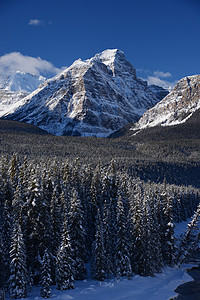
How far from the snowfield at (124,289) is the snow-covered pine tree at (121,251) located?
1.42 meters

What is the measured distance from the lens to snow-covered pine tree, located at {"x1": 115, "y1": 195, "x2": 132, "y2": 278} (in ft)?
141

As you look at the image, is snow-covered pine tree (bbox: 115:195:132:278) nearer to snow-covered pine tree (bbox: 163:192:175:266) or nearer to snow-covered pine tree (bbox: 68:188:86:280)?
snow-covered pine tree (bbox: 68:188:86:280)

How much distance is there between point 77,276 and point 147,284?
33.9 ft

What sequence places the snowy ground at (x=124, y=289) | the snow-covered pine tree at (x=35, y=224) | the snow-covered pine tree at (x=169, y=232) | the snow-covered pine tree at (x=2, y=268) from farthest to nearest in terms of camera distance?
the snow-covered pine tree at (x=169, y=232) → the snow-covered pine tree at (x=35, y=224) → the snowy ground at (x=124, y=289) → the snow-covered pine tree at (x=2, y=268)

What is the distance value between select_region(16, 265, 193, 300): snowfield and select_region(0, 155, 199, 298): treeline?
1.11m

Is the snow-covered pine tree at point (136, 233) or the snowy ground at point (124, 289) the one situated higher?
the snow-covered pine tree at point (136, 233)

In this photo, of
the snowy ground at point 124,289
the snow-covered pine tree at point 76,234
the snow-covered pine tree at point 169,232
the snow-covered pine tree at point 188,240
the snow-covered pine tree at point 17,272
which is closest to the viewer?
the snow-covered pine tree at point 17,272

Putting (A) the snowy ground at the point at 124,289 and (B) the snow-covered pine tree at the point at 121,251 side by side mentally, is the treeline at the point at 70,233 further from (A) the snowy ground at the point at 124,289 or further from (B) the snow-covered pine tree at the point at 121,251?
(A) the snowy ground at the point at 124,289

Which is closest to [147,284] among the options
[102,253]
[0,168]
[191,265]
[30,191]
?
[102,253]

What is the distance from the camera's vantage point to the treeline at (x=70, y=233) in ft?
117

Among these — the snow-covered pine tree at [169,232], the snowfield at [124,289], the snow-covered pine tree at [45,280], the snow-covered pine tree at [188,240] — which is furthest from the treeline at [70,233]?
the snowfield at [124,289]

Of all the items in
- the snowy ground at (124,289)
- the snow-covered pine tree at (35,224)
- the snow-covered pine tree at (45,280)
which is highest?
the snow-covered pine tree at (35,224)

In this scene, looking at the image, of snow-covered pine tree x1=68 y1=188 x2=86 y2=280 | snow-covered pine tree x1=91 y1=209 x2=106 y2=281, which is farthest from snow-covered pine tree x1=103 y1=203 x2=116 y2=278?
snow-covered pine tree x1=68 y1=188 x2=86 y2=280

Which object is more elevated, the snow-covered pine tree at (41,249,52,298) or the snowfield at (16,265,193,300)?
the snow-covered pine tree at (41,249,52,298)
